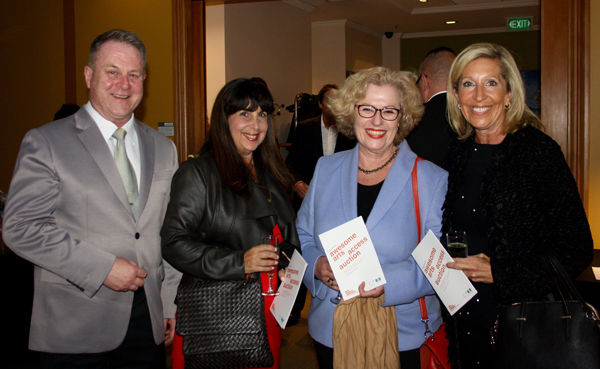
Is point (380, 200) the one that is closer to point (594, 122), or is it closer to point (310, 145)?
point (594, 122)

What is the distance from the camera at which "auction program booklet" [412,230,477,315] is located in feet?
5.25

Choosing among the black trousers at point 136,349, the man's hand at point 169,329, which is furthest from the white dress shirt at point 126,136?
the man's hand at point 169,329

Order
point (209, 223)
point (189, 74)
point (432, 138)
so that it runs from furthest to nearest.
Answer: point (189, 74) < point (432, 138) < point (209, 223)

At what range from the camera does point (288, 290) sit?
1.78 meters

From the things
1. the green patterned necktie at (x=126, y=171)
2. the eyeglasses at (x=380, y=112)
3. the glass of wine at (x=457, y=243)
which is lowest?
the glass of wine at (x=457, y=243)

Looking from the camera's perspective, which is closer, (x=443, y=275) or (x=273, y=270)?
(x=443, y=275)

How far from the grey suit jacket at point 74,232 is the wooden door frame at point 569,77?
296cm

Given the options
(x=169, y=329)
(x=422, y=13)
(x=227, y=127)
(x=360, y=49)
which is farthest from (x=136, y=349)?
(x=360, y=49)

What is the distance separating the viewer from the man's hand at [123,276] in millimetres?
1633

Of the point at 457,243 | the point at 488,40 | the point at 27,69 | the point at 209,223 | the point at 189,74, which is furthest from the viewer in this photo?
the point at 488,40

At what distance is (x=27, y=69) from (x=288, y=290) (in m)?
4.40

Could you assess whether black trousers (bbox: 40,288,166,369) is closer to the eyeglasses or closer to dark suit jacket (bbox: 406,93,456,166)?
the eyeglasses

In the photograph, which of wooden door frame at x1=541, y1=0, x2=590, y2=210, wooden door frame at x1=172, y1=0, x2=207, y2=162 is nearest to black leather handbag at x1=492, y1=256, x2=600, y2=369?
wooden door frame at x1=541, y1=0, x2=590, y2=210

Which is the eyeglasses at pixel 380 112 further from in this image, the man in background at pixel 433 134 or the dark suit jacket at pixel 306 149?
the dark suit jacket at pixel 306 149
